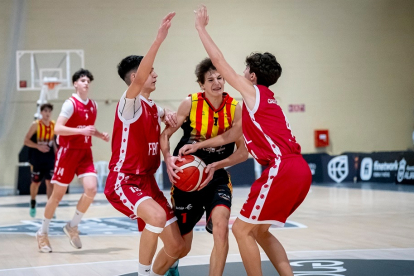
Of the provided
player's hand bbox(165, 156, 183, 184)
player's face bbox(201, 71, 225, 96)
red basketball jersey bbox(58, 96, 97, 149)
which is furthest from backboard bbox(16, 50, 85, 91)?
player's hand bbox(165, 156, 183, 184)

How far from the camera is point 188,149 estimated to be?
4891 mm

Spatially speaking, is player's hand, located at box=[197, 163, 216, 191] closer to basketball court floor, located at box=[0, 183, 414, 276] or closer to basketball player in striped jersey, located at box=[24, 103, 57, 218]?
basketball court floor, located at box=[0, 183, 414, 276]

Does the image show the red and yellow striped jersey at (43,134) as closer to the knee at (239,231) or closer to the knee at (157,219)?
the knee at (157,219)

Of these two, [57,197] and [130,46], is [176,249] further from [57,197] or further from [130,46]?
[130,46]

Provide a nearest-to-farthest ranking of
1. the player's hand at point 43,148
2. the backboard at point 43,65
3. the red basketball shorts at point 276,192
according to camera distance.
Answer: the red basketball shorts at point 276,192
the player's hand at point 43,148
the backboard at point 43,65

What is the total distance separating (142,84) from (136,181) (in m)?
0.75

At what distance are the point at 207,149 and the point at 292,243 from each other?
278 centimetres

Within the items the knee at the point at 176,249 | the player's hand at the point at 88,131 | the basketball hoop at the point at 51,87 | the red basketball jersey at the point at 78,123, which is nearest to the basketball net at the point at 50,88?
the basketball hoop at the point at 51,87

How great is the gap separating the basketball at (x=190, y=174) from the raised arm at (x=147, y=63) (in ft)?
2.14

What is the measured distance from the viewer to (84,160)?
7539 mm

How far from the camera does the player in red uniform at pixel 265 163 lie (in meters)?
4.30

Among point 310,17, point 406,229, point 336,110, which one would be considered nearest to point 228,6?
point 310,17

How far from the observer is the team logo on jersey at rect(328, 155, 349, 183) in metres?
18.3

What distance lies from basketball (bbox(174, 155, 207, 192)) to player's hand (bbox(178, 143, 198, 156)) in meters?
0.10
